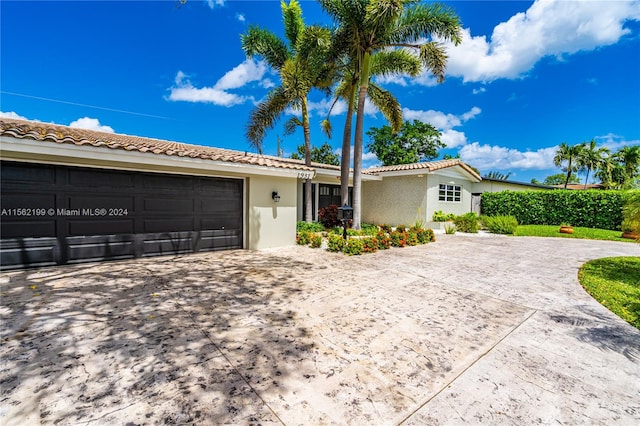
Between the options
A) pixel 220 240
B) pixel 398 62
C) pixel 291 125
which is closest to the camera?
pixel 220 240

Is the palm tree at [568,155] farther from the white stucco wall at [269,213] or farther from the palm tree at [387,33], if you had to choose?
the white stucco wall at [269,213]

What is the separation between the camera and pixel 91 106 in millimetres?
15289

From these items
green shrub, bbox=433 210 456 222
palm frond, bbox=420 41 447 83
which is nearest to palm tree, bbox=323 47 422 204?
palm frond, bbox=420 41 447 83

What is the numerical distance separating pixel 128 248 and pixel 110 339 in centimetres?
513

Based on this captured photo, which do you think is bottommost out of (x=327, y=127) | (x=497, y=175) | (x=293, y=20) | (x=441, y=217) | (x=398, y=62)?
(x=441, y=217)

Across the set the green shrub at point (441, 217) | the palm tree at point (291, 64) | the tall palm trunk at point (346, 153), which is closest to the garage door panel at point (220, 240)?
the palm tree at point (291, 64)

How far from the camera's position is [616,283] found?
5.82 metres

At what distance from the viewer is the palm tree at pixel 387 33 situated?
34.9ft

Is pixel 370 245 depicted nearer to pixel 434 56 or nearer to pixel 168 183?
pixel 168 183

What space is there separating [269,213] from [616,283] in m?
9.40

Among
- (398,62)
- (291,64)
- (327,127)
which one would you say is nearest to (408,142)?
(327,127)

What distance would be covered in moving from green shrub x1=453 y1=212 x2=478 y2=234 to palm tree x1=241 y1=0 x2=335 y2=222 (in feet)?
29.9

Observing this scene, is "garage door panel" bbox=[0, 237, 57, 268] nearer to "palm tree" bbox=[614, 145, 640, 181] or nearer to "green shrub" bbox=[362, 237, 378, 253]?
"green shrub" bbox=[362, 237, 378, 253]

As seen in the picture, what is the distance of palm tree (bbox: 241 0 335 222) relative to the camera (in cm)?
1154
